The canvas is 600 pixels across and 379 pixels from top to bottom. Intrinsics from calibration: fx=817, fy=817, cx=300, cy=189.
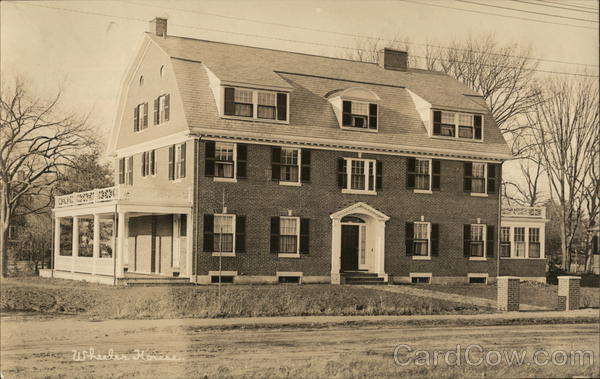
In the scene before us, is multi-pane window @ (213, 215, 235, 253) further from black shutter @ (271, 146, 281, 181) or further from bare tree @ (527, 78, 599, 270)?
bare tree @ (527, 78, 599, 270)

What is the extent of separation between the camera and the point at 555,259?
40.1m

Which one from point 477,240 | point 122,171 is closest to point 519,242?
point 477,240

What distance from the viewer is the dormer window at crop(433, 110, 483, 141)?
3222 centimetres

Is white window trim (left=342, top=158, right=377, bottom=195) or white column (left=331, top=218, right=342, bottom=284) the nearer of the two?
white column (left=331, top=218, right=342, bottom=284)

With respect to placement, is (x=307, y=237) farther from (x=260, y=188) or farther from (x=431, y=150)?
(x=431, y=150)

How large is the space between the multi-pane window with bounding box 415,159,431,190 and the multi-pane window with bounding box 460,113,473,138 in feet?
6.55

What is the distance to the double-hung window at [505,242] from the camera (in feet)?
111

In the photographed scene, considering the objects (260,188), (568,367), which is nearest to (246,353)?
(568,367)

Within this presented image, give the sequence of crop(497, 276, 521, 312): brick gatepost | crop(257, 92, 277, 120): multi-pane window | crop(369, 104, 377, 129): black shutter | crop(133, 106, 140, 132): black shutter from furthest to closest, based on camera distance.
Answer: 1. crop(133, 106, 140, 132): black shutter
2. crop(369, 104, 377, 129): black shutter
3. crop(257, 92, 277, 120): multi-pane window
4. crop(497, 276, 521, 312): brick gatepost

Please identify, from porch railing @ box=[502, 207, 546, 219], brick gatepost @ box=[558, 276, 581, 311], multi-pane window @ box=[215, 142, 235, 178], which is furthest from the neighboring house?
brick gatepost @ box=[558, 276, 581, 311]

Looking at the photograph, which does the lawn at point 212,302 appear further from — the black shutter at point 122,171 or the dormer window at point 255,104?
the black shutter at point 122,171

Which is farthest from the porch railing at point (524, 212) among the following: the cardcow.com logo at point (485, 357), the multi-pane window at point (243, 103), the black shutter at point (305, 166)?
the cardcow.com logo at point (485, 357)

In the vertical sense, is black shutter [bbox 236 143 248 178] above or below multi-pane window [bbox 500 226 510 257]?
above

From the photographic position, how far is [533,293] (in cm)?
2980
